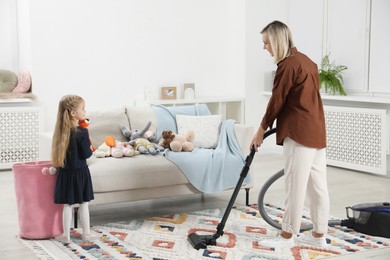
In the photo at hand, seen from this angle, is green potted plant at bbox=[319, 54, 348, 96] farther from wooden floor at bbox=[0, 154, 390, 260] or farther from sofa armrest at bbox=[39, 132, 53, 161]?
sofa armrest at bbox=[39, 132, 53, 161]

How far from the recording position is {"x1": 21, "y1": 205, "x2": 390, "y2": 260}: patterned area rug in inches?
148

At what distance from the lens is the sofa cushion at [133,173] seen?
4363mm

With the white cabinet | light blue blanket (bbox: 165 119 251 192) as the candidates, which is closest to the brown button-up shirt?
light blue blanket (bbox: 165 119 251 192)

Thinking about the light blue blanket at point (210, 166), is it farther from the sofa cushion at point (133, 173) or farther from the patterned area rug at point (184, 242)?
the patterned area rug at point (184, 242)

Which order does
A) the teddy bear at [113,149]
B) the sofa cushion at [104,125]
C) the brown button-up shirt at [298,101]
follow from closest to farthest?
the brown button-up shirt at [298,101] < the teddy bear at [113,149] < the sofa cushion at [104,125]

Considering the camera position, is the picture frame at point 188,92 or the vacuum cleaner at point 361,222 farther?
the picture frame at point 188,92

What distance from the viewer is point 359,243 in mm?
3990

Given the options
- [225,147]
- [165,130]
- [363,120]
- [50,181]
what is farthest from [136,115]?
[363,120]

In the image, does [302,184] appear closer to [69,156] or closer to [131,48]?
[69,156]

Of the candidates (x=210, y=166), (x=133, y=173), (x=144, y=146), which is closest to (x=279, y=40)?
(x=210, y=166)

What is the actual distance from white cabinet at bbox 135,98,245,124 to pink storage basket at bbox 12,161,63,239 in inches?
113

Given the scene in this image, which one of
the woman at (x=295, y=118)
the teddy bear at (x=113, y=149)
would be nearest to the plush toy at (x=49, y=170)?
the teddy bear at (x=113, y=149)

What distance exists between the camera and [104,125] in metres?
5.04

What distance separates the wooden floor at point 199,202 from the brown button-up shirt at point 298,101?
0.73 meters
